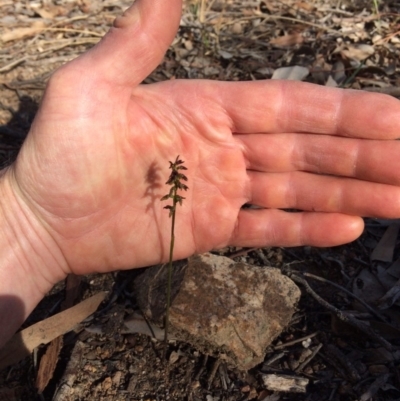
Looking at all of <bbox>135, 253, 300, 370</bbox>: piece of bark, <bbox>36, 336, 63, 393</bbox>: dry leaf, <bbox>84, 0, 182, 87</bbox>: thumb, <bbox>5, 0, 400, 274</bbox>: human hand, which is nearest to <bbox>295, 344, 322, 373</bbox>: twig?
<bbox>135, 253, 300, 370</bbox>: piece of bark

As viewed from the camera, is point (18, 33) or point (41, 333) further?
point (18, 33)

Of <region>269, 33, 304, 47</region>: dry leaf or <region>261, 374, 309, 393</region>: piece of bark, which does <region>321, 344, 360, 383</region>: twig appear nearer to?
<region>261, 374, 309, 393</region>: piece of bark

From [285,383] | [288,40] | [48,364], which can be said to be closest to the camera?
[285,383]

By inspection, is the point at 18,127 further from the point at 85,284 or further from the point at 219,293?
the point at 219,293

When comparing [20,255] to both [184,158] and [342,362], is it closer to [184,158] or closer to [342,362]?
[184,158]

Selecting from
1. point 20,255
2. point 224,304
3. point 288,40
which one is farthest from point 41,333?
point 288,40

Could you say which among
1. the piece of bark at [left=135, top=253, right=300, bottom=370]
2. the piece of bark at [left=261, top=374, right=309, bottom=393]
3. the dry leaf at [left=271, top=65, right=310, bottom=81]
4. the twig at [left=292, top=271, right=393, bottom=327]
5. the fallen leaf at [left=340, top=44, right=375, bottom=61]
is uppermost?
the fallen leaf at [left=340, top=44, right=375, bottom=61]
